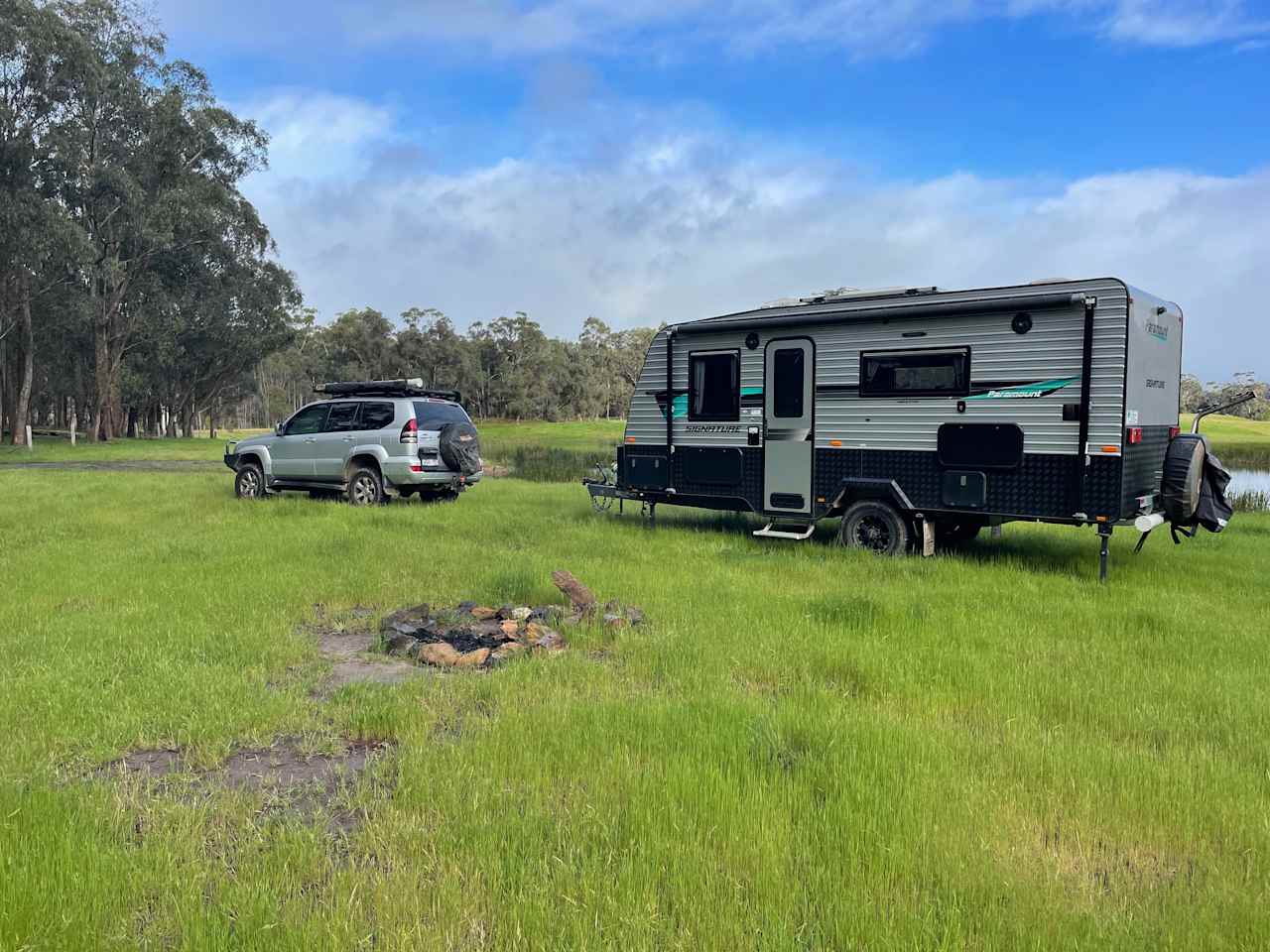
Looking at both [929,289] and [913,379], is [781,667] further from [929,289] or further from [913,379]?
→ [929,289]

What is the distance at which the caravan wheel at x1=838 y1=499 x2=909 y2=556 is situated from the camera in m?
Result: 9.91

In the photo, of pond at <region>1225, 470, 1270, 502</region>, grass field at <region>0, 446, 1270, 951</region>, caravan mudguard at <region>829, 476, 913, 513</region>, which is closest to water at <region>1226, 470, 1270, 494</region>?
Result: pond at <region>1225, 470, 1270, 502</region>

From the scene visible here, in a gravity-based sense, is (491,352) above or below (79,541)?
above

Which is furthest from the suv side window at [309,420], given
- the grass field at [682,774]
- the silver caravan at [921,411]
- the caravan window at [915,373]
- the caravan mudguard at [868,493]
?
the caravan window at [915,373]

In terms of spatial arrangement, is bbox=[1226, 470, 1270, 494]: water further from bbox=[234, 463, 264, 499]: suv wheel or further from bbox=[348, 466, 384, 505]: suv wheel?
bbox=[234, 463, 264, 499]: suv wheel

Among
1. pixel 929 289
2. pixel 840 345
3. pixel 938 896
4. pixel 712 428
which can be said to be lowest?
pixel 938 896

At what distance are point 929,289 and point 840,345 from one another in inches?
46.7

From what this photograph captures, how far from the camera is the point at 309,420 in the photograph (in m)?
15.4

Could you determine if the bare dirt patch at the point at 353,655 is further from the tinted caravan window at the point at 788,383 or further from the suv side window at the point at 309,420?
the suv side window at the point at 309,420

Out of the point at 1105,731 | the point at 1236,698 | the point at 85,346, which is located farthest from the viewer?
the point at 85,346

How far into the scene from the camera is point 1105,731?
458 centimetres

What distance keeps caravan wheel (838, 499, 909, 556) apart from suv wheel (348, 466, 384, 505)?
802 centimetres

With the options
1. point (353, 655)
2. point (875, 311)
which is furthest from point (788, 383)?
point (353, 655)

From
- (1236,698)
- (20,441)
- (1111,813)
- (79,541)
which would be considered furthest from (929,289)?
(20,441)
